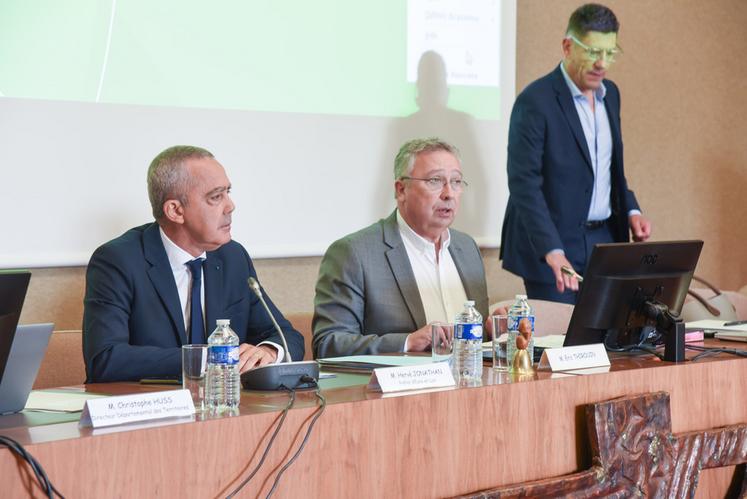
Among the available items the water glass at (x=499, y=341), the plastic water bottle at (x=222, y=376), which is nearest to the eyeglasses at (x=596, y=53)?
the water glass at (x=499, y=341)

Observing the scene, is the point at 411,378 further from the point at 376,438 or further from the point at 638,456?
the point at 638,456

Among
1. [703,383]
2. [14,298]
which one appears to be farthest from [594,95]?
[14,298]

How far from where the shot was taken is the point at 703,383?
234 centimetres

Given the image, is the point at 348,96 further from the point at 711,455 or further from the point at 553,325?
the point at 711,455

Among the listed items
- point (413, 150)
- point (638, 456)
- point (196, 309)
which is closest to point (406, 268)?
point (413, 150)

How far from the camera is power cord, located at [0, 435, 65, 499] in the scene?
136 cm

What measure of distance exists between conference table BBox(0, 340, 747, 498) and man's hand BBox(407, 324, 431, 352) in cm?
35

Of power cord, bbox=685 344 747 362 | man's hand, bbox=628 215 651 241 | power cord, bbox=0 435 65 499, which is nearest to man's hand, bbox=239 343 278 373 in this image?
power cord, bbox=0 435 65 499

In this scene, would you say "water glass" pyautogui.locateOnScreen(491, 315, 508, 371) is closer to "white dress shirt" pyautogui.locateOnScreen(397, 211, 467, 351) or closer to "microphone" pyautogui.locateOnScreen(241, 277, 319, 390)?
"microphone" pyautogui.locateOnScreen(241, 277, 319, 390)

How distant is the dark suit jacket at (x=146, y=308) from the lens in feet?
7.54

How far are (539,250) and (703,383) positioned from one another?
1.42 m

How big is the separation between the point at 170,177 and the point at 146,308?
0.35m

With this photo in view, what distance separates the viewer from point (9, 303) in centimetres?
160

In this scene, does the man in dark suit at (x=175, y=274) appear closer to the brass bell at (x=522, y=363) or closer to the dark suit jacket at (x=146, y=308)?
the dark suit jacket at (x=146, y=308)
